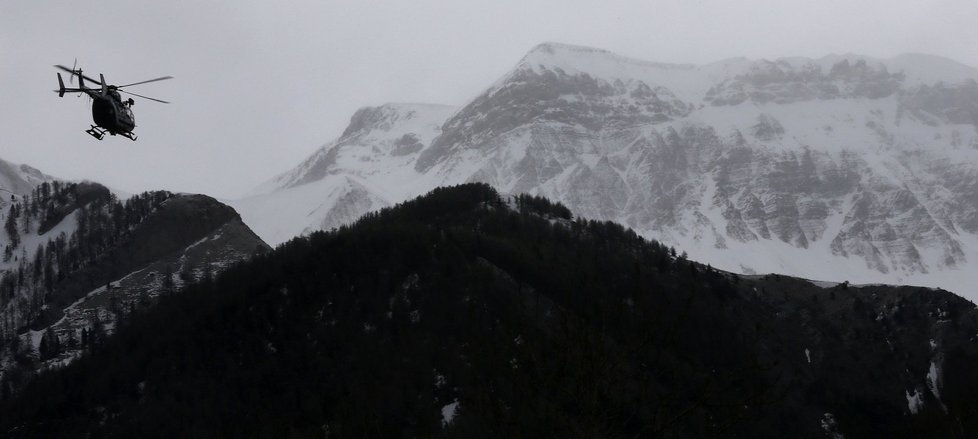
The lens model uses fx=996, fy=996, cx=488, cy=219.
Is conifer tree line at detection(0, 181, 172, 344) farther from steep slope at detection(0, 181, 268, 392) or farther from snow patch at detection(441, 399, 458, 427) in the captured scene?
snow patch at detection(441, 399, 458, 427)

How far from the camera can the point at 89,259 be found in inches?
6407

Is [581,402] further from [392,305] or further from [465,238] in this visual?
[465,238]

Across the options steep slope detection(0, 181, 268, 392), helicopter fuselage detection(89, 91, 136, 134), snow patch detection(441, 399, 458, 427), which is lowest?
steep slope detection(0, 181, 268, 392)

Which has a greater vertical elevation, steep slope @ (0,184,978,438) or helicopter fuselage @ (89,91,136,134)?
helicopter fuselage @ (89,91,136,134)

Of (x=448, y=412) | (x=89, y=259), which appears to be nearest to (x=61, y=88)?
(x=448, y=412)

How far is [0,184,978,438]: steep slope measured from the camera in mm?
101500

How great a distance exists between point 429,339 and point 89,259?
262 ft

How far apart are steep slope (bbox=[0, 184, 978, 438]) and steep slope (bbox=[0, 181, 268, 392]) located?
573 inches

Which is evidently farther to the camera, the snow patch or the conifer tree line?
the conifer tree line

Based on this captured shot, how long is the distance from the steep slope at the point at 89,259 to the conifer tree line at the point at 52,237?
19 centimetres

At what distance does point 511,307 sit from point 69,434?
4868 centimetres

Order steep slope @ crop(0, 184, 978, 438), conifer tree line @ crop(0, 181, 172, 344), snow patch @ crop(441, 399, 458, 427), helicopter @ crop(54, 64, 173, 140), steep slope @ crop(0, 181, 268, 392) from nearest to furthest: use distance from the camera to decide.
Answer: helicopter @ crop(54, 64, 173, 140)
snow patch @ crop(441, 399, 458, 427)
steep slope @ crop(0, 184, 978, 438)
steep slope @ crop(0, 181, 268, 392)
conifer tree line @ crop(0, 181, 172, 344)

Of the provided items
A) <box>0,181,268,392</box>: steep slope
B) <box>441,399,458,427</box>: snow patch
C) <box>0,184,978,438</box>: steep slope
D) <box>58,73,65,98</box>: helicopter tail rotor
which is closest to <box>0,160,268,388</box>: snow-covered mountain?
<box>0,181,268,392</box>: steep slope

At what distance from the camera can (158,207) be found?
174 meters
